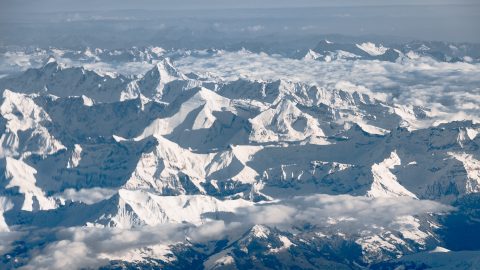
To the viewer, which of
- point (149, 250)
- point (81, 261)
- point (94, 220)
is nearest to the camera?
point (81, 261)

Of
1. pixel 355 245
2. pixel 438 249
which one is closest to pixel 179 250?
pixel 355 245

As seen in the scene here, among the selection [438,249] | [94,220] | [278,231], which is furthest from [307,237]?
[94,220]

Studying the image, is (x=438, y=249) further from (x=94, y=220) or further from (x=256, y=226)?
(x=94, y=220)

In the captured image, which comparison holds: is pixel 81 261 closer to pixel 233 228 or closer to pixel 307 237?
pixel 233 228

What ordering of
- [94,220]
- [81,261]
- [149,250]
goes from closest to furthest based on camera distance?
1. [81,261]
2. [149,250]
3. [94,220]

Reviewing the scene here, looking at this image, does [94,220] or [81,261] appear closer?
[81,261]

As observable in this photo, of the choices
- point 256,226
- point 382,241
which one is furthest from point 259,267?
point 382,241

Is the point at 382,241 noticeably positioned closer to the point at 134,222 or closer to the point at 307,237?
the point at 307,237

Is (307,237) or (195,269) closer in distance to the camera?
(195,269)
